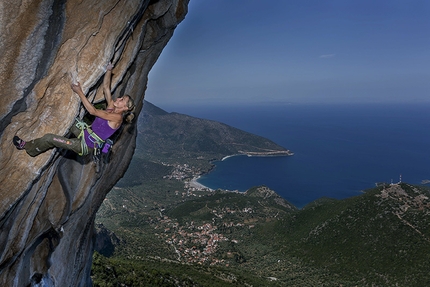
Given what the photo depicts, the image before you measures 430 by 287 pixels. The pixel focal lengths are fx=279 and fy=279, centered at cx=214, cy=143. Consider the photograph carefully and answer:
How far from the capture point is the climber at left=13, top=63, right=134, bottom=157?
18.4ft

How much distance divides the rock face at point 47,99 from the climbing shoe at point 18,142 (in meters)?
0.20

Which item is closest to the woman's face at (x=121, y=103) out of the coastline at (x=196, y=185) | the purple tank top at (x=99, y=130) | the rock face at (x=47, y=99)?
the purple tank top at (x=99, y=130)

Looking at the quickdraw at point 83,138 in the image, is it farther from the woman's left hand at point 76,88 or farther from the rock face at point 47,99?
the woman's left hand at point 76,88

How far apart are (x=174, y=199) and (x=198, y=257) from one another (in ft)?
188

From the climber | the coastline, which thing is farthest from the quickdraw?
the coastline

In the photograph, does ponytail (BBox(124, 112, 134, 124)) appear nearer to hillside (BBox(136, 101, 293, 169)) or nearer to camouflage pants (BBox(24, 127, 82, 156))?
camouflage pants (BBox(24, 127, 82, 156))

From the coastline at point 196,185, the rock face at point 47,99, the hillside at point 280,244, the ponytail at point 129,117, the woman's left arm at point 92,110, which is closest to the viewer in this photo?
the rock face at point 47,99

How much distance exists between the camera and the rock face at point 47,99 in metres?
5.45

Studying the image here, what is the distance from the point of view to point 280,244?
48.1m

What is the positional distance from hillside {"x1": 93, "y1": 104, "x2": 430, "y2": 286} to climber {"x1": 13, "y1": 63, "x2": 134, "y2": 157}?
51.2ft

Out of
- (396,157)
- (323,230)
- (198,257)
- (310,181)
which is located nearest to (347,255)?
(323,230)

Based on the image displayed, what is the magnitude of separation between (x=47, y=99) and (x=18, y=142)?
106cm

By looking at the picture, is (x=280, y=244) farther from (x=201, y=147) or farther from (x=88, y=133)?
(x=201, y=147)

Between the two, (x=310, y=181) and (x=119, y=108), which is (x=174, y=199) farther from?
(x=119, y=108)
